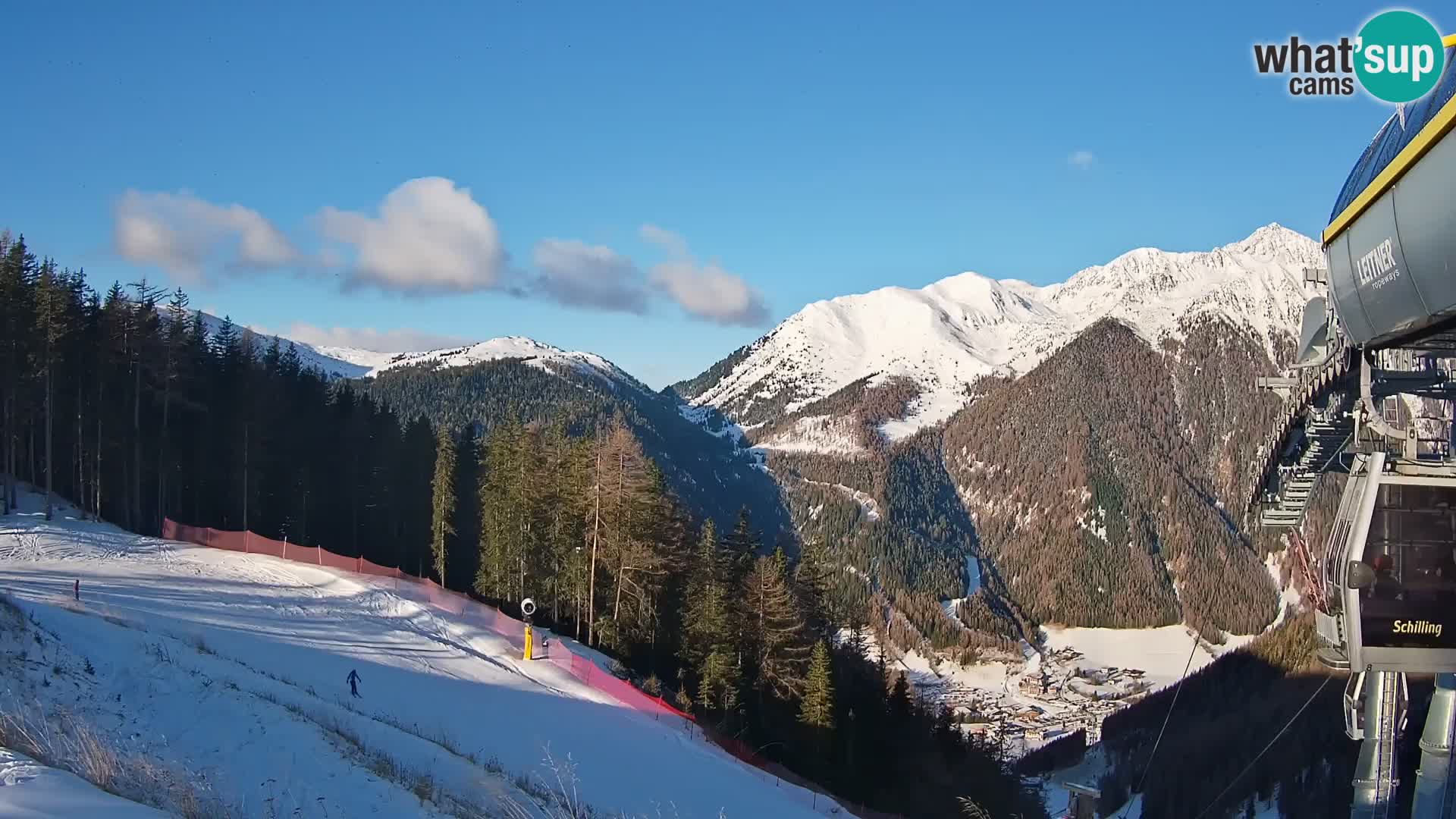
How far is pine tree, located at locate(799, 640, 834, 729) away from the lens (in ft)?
104

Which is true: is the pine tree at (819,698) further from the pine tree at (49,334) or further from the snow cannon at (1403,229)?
the pine tree at (49,334)

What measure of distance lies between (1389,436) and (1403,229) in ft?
16.4

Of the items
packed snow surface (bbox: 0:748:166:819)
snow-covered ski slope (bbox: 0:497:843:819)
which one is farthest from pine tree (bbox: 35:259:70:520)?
packed snow surface (bbox: 0:748:166:819)

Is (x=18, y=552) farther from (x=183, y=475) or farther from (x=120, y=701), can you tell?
(x=120, y=701)

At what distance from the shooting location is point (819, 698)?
31.8 metres

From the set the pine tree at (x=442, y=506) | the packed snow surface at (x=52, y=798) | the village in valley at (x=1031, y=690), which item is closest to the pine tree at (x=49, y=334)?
the pine tree at (x=442, y=506)

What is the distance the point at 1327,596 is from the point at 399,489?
51975 mm

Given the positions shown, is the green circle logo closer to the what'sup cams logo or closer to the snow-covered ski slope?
the what'sup cams logo

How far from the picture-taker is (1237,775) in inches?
2457

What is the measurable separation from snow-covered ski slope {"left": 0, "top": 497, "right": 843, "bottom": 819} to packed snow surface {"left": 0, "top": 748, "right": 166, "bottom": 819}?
4.65ft

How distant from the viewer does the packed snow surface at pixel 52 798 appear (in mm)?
5789

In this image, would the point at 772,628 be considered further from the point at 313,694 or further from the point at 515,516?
the point at 313,694

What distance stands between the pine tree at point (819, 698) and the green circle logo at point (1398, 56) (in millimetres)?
26711

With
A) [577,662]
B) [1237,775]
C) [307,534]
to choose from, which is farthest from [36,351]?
[1237,775]
